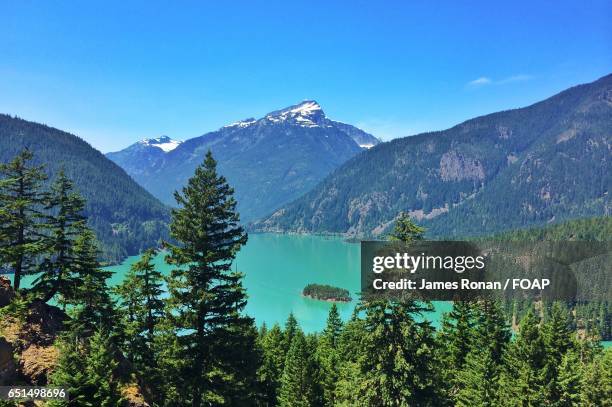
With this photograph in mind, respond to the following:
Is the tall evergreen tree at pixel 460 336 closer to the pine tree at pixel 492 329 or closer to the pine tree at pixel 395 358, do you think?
the pine tree at pixel 492 329

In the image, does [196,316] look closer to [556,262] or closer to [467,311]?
[467,311]

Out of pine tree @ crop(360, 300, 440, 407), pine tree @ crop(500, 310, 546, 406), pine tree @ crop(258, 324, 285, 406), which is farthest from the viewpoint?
pine tree @ crop(258, 324, 285, 406)

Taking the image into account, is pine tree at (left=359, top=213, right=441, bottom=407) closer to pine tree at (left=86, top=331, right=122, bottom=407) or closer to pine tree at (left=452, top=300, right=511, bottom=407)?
pine tree at (left=86, top=331, right=122, bottom=407)

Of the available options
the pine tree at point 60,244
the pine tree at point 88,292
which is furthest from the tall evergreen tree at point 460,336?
the pine tree at point 60,244

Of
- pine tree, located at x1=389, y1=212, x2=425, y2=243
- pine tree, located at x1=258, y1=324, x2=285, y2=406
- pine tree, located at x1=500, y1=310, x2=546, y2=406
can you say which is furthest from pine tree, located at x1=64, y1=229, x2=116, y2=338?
pine tree, located at x1=500, y1=310, x2=546, y2=406

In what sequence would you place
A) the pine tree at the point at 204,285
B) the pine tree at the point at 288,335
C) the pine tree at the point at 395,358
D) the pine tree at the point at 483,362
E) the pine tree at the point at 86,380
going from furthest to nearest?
the pine tree at the point at 288,335 < the pine tree at the point at 483,362 < the pine tree at the point at 395,358 < the pine tree at the point at 204,285 < the pine tree at the point at 86,380
